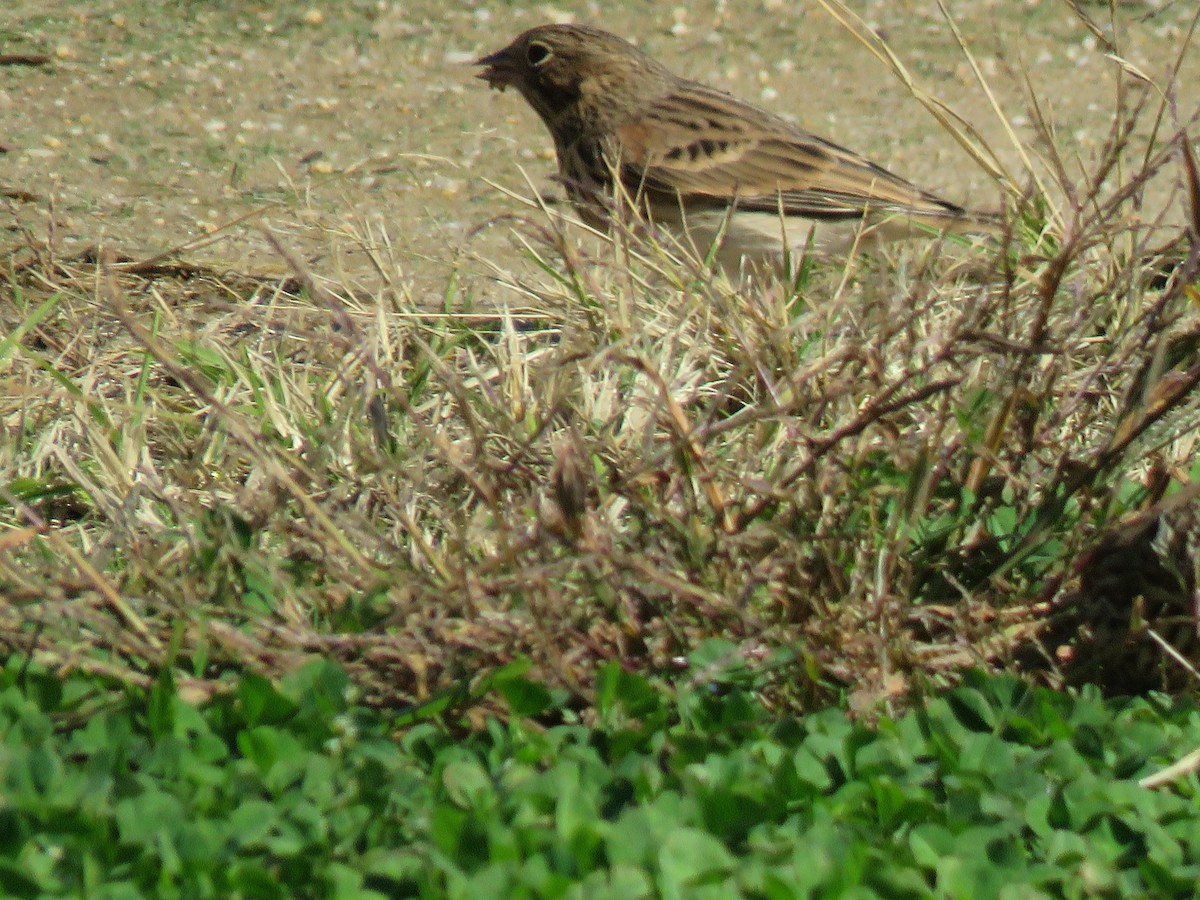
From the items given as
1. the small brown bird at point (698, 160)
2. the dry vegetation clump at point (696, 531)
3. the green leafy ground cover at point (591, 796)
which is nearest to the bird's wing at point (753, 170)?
the small brown bird at point (698, 160)

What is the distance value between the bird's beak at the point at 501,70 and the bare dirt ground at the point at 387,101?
0.91ft

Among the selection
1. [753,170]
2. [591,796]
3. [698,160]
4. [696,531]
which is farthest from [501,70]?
[591,796]

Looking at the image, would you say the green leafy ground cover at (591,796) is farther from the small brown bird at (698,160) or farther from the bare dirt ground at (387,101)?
the bare dirt ground at (387,101)

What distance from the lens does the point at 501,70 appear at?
6.95 m

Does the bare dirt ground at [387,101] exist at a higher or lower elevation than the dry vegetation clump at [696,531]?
lower

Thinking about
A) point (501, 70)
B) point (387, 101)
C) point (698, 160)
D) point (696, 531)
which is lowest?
point (387, 101)

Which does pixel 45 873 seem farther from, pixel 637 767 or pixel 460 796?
pixel 637 767

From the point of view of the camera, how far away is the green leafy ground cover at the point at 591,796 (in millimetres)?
2516

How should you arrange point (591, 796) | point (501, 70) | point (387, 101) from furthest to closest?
1. point (387, 101)
2. point (501, 70)
3. point (591, 796)

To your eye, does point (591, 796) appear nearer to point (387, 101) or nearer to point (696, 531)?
point (696, 531)

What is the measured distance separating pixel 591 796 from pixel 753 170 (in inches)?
153

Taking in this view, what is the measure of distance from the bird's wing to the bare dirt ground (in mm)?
677

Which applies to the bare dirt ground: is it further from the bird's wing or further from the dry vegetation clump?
the dry vegetation clump

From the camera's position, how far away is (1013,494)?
365 centimetres
